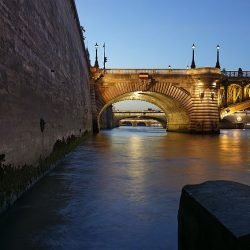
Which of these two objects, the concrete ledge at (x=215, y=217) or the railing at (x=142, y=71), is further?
the railing at (x=142, y=71)

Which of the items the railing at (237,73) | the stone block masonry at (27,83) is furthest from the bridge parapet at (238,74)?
the stone block masonry at (27,83)

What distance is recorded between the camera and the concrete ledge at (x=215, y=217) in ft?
7.73

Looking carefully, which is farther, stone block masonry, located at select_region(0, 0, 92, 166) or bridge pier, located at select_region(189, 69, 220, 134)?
bridge pier, located at select_region(189, 69, 220, 134)

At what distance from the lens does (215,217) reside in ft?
8.61

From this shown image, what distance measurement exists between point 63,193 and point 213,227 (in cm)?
580

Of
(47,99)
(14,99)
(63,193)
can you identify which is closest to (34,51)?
(47,99)

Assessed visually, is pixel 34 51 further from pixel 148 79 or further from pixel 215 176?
pixel 148 79

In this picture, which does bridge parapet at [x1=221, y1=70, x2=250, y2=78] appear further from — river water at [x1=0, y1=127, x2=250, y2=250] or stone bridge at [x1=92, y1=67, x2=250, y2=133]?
river water at [x1=0, y1=127, x2=250, y2=250]

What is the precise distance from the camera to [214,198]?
10.1 feet

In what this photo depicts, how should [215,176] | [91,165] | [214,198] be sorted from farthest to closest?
1. [91,165]
2. [215,176]
3. [214,198]

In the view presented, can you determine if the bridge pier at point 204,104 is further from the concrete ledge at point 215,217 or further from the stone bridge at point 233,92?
the concrete ledge at point 215,217

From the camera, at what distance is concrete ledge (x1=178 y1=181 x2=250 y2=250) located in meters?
2.36

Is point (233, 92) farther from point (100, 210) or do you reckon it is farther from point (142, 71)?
point (100, 210)

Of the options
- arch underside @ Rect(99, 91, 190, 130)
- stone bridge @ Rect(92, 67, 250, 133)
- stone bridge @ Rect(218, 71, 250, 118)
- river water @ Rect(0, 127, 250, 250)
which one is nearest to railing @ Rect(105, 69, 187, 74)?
stone bridge @ Rect(92, 67, 250, 133)
